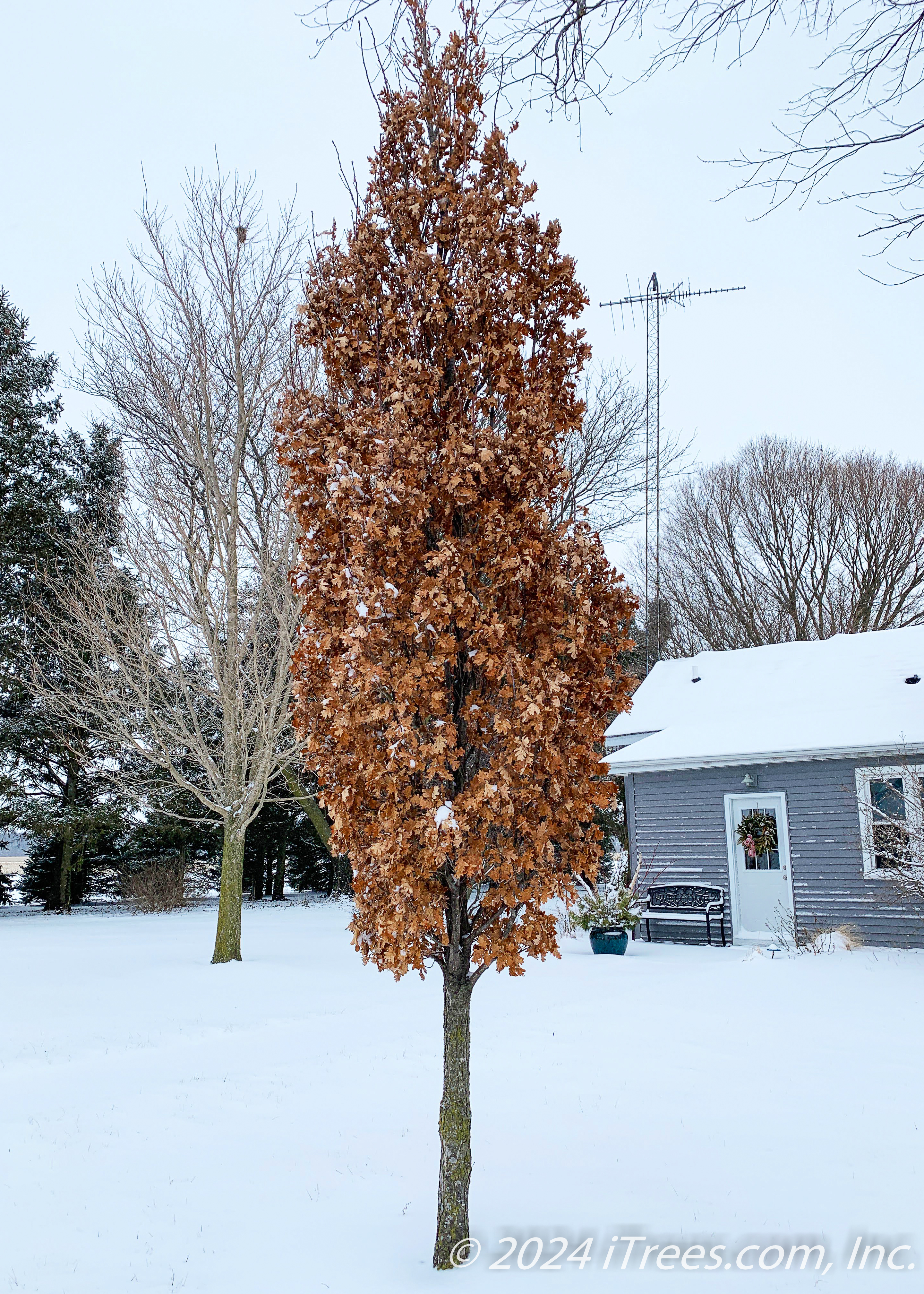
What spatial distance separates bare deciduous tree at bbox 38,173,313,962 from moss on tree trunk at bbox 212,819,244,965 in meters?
0.02

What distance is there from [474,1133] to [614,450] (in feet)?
59.2

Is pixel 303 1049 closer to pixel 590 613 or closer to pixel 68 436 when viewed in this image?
pixel 590 613

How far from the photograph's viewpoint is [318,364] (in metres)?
11.3

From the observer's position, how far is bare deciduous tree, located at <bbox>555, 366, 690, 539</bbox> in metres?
20.8

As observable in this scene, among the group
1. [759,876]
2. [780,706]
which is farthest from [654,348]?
[759,876]

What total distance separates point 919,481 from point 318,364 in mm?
18377

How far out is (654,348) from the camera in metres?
19.2

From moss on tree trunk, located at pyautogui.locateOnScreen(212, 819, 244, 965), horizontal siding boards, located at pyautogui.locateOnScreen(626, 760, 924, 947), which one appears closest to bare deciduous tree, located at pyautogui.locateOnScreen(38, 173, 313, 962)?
moss on tree trunk, located at pyautogui.locateOnScreen(212, 819, 244, 965)

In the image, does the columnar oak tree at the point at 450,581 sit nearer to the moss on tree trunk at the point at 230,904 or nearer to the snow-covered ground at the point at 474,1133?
the snow-covered ground at the point at 474,1133

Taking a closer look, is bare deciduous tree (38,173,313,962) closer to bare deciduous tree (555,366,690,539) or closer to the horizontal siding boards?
the horizontal siding boards

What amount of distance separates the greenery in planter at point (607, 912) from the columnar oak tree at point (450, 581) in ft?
29.4

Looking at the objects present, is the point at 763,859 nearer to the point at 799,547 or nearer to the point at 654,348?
the point at 654,348

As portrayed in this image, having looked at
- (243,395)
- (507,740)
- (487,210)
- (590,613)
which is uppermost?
(243,395)

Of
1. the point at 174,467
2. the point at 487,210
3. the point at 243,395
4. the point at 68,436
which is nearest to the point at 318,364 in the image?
the point at 243,395
